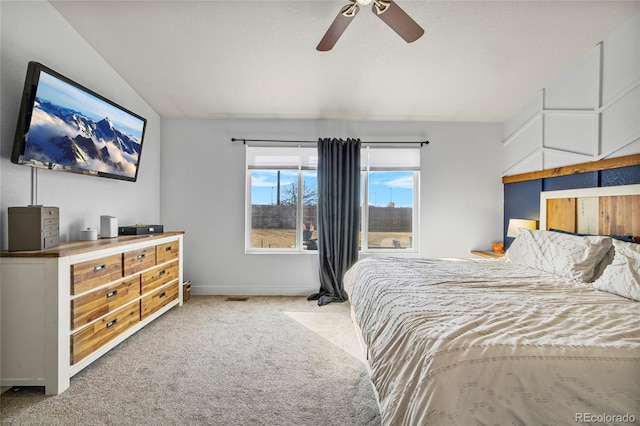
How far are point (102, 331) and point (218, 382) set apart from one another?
1.03m

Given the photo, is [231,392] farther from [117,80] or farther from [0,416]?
[117,80]

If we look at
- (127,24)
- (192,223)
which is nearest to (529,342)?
(127,24)

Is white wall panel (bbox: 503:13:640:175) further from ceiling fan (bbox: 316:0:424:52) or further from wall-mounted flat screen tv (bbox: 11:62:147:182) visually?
wall-mounted flat screen tv (bbox: 11:62:147:182)

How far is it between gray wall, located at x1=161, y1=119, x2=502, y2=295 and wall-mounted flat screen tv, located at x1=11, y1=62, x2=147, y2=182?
38.3 inches

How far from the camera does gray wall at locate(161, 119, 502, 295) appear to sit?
4227 millimetres

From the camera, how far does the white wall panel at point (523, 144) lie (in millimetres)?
3529

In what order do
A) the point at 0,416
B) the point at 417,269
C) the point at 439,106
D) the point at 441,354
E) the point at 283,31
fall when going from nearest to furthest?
the point at 441,354, the point at 0,416, the point at 417,269, the point at 283,31, the point at 439,106

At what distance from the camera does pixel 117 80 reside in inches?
128

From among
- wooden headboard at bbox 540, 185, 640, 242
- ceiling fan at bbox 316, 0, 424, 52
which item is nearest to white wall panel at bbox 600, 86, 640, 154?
wooden headboard at bbox 540, 185, 640, 242

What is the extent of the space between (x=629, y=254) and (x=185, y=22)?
379cm

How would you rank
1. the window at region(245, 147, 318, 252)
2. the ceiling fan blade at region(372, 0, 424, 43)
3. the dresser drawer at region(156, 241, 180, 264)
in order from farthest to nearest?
the window at region(245, 147, 318, 252)
the dresser drawer at region(156, 241, 180, 264)
the ceiling fan blade at region(372, 0, 424, 43)

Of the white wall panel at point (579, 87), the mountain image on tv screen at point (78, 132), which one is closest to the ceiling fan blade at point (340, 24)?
the mountain image on tv screen at point (78, 132)

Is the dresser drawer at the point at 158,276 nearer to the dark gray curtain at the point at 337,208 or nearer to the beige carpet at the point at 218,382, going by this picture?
the beige carpet at the point at 218,382

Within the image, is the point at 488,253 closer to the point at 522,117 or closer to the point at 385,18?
the point at 522,117
